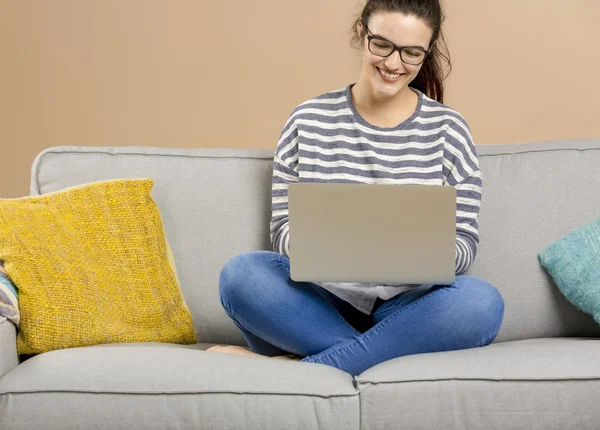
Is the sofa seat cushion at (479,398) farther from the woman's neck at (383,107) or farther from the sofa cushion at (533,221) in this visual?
the woman's neck at (383,107)

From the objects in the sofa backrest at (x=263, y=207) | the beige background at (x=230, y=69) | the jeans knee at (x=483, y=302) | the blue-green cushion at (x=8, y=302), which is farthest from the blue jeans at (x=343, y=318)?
the beige background at (x=230, y=69)

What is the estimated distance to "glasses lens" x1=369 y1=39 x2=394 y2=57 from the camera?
188 cm

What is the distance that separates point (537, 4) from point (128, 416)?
2.13m

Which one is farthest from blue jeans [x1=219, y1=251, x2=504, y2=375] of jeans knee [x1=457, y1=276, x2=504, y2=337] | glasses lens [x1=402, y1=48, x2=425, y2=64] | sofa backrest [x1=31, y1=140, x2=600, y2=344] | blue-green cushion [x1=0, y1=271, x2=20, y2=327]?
glasses lens [x1=402, y1=48, x2=425, y2=64]

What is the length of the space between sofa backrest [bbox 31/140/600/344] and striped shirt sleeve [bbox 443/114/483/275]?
128 mm

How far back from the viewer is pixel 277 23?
2.99 metres

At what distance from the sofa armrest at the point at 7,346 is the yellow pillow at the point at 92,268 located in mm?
23

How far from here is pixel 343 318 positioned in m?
1.73

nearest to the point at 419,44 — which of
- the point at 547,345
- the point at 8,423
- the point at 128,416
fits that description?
the point at 547,345

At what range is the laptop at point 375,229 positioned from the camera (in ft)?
4.95

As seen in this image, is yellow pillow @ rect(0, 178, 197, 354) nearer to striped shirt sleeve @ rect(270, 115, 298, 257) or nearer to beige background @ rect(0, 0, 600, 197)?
striped shirt sleeve @ rect(270, 115, 298, 257)

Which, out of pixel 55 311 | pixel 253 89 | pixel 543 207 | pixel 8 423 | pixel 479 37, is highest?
pixel 479 37

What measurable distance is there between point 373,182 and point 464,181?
207 millimetres

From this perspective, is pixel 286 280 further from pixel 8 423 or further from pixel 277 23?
pixel 277 23
